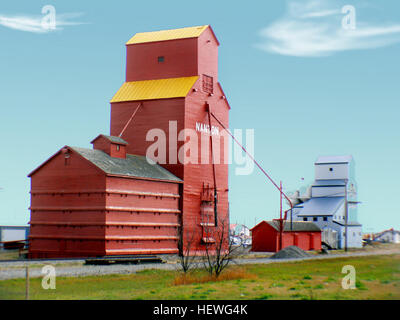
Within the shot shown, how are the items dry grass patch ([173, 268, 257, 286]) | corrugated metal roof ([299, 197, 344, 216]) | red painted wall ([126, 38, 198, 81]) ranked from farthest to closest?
1. corrugated metal roof ([299, 197, 344, 216])
2. red painted wall ([126, 38, 198, 81])
3. dry grass patch ([173, 268, 257, 286])

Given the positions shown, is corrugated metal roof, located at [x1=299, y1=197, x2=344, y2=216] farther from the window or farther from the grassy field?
the grassy field

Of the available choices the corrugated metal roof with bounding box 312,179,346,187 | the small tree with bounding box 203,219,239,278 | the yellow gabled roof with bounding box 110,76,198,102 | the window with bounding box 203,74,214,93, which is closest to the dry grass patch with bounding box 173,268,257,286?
the small tree with bounding box 203,219,239,278

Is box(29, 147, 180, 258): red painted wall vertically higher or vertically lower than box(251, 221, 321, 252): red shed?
higher

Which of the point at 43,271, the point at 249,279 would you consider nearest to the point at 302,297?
the point at 249,279

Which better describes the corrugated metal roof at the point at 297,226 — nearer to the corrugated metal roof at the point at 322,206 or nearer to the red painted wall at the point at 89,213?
the corrugated metal roof at the point at 322,206

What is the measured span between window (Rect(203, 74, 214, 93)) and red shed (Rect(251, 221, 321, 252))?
16.8 m

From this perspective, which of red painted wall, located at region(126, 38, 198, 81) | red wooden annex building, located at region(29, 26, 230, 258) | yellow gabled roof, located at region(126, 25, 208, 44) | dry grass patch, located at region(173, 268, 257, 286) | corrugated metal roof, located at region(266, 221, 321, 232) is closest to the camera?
dry grass patch, located at region(173, 268, 257, 286)

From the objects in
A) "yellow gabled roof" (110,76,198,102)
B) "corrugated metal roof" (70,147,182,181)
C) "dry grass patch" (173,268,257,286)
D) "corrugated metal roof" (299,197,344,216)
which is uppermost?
"yellow gabled roof" (110,76,198,102)

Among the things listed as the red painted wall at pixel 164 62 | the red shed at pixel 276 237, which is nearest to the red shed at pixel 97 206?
the red painted wall at pixel 164 62

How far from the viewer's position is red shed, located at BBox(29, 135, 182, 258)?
37031 mm

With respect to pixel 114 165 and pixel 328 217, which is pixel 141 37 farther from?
pixel 328 217

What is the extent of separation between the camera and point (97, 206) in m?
36.9

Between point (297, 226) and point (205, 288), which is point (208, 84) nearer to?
point (297, 226)
